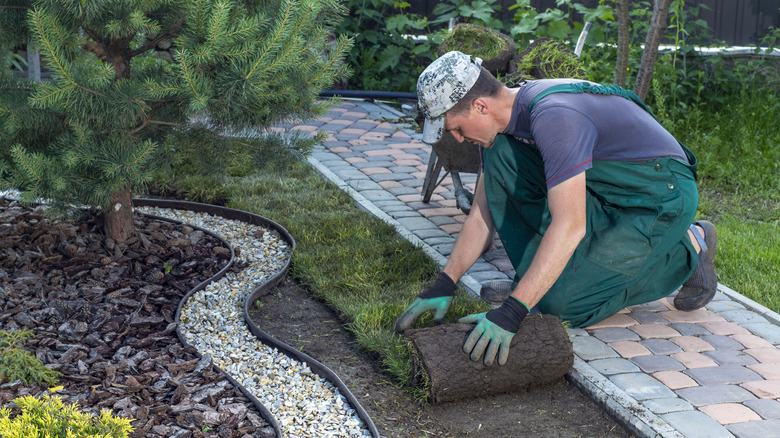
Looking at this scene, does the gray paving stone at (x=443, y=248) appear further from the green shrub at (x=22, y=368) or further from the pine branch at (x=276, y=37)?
the green shrub at (x=22, y=368)

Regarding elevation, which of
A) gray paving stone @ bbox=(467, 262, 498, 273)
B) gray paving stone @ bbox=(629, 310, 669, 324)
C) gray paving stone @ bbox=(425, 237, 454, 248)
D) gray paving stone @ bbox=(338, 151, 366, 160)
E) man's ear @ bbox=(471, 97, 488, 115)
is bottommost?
gray paving stone @ bbox=(338, 151, 366, 160)

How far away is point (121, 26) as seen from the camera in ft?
11.2

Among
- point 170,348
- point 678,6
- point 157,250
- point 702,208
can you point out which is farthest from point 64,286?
point 678,6

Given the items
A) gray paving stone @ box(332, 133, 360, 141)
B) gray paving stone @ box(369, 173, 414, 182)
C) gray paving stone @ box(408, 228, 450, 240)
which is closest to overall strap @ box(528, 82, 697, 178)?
A: gray paving stone @ box(408, 228, 450, 240)

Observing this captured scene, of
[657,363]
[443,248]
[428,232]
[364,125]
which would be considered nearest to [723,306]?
[657,363]

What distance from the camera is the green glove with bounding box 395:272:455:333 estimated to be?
3445 mm

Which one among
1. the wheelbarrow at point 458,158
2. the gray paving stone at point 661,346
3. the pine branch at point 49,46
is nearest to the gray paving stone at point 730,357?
the gray paving stone at point 661,346

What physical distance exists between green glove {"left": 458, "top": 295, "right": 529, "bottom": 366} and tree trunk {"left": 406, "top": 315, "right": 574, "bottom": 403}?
5 centimetres

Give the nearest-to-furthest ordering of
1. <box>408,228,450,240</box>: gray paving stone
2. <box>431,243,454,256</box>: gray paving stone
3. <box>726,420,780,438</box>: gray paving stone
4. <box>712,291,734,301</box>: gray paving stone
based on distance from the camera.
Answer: <box>726,420,780,438</box>: gray paving stone < <box>712,291,734,301</box>: gray paving stone < <box>431,243,454,256</box>: gray paving stone < <box>408,228,450,240</box>: gray paving stone

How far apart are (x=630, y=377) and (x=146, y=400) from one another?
6.64ft

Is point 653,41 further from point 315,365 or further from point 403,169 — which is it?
point 315,365

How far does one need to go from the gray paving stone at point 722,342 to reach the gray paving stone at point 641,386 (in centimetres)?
53

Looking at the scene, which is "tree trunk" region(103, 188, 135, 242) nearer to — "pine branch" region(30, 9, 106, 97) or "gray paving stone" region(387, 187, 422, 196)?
"pine branch" region(30, 9, 106, 97)

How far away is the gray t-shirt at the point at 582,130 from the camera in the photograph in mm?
2938
